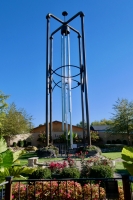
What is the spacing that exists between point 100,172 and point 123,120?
60.5 feet

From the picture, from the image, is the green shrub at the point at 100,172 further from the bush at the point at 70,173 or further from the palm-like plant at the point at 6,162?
the palm-like plant at the point at 6,162

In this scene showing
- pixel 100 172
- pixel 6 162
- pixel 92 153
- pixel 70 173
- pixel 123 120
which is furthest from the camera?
pixel 123 120

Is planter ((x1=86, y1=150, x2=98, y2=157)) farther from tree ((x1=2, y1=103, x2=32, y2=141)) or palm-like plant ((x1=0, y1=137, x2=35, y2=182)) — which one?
tree ((x1=2, y1=103, x2=32, y2=141))

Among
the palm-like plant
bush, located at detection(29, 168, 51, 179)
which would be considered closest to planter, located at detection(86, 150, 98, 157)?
bush, located at detection(29, 168, 51, 179)

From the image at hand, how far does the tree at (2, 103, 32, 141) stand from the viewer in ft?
78.3

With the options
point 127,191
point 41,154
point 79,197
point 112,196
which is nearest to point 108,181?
point 112,196

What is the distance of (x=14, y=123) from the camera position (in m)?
24.7

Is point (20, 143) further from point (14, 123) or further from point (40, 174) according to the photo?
point (40, 174)

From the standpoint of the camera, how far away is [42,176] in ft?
19.2

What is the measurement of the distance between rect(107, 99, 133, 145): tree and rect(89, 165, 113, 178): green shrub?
1806cm

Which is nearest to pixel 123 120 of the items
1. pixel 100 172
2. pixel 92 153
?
pixel 92 153

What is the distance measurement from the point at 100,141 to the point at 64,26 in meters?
17.7

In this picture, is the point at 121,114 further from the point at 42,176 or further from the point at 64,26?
the point at 42,176

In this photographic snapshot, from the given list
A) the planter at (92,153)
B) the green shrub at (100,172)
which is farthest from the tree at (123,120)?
the green shrub at (100,172)
